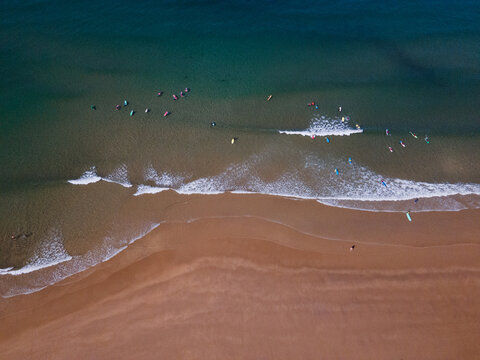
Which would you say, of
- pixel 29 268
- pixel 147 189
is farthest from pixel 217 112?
pixel 29 268

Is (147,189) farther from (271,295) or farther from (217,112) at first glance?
(271,295)

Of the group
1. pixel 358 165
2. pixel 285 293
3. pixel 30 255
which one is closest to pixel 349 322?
pixel 285 293

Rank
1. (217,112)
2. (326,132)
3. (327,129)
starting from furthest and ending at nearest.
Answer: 1. (217,112)
2. (327,129)
3. (326,132)

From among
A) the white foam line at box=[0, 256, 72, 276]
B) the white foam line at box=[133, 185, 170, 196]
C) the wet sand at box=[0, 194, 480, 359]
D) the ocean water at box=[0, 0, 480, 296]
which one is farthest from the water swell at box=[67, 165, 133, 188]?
the white foam line at box=[0, 256, 72, 276]

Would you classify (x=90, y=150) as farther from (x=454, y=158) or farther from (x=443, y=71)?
(x=443, y=71)

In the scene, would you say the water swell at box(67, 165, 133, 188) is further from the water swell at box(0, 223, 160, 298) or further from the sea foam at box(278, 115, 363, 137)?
Answer: the sea foam at box(278, 115, 363, 137)

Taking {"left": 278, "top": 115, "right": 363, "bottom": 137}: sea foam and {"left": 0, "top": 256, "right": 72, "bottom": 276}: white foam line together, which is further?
{"left": 278, "top": 115, "right": 363, "bottom": 137}: sea foam
